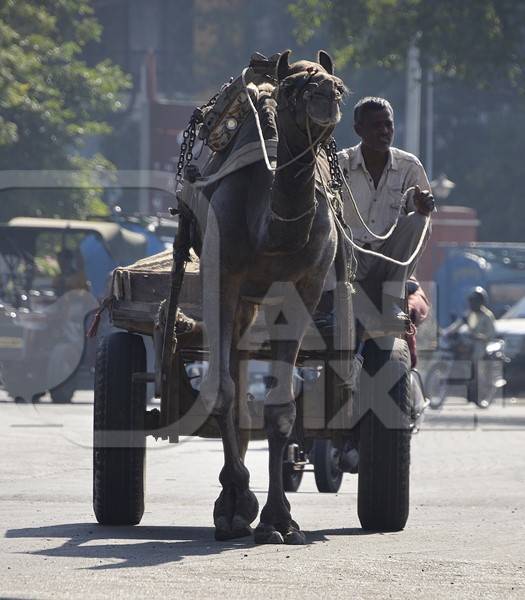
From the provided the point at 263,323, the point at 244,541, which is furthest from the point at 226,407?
the point at 263,323

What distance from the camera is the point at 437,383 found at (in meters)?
25.6

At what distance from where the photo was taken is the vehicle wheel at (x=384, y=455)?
29.1ft

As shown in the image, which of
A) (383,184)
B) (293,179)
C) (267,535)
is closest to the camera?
(293,179)

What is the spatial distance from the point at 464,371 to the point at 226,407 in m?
19.1

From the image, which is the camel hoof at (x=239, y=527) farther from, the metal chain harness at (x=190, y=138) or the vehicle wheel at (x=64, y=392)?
the vehicle wheel at (x=64, y=392)

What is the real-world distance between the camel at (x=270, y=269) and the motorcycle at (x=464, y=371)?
17278mm

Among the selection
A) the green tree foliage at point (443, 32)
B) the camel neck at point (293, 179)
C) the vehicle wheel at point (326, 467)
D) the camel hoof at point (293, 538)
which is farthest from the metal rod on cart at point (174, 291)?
the green tree foliage at point (443, 32)

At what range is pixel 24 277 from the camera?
2823 centimetres

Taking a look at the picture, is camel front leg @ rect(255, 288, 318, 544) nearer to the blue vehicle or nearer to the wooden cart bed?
the wooden cart bed

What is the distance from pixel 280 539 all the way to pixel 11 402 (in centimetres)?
1591

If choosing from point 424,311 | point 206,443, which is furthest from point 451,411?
point 424,311

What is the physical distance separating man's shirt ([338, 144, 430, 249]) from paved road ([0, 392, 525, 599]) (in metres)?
1.70

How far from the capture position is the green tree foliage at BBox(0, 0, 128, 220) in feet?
119

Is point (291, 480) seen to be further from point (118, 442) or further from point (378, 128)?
point (118, 442)
